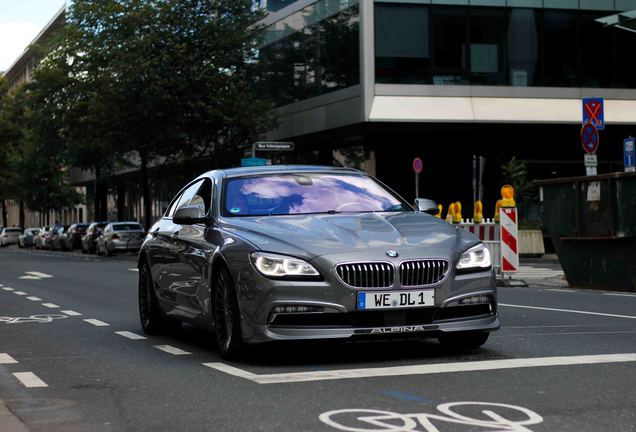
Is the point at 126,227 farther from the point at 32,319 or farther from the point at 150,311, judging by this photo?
the point at 150,311

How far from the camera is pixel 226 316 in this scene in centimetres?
891

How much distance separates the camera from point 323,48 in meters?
43.2

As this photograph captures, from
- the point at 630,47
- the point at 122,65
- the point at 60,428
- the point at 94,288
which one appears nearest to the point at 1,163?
the point at 122,65

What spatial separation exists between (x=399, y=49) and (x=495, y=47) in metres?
3.28

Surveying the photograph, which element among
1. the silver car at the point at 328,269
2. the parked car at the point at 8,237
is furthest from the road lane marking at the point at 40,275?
the parked car at the point at 8,237

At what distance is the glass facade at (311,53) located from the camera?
135ft

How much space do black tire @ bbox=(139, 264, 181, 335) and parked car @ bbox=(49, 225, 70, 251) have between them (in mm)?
54810

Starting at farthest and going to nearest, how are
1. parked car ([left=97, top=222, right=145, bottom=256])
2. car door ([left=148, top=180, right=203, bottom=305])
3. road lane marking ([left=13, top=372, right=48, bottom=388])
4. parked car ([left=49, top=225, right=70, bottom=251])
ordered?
1. parked car ([left=49, top=225, right=70, bottom=251])
2. parked car ([left=97, top=222, right=145, bottom=256])
3. car door ([left=148, top=180, right=203, bottom=305])
4. road lane marking ([left=13, top=372, right=48, bottom=388])

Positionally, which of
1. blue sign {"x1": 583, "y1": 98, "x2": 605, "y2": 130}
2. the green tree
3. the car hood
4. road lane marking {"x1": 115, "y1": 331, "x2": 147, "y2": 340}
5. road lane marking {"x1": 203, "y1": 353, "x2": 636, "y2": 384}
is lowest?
road lane marking {"x1": 115, "y1": 331, "x2": 147, "y2": 340}

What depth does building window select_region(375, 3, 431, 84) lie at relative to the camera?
40.0m

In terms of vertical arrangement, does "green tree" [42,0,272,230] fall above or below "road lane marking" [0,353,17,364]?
above

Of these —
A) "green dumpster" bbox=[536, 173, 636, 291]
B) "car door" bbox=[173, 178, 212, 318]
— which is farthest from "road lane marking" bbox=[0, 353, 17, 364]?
"green dumpster" bbox=[536, 173, 636, 291]

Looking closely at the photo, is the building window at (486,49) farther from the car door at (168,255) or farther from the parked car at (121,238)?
the car door at (168,255)

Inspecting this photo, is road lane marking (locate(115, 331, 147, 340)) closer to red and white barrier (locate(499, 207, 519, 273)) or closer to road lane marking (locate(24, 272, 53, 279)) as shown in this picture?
red and white barrier (locate(499, 207, 519, 273))
